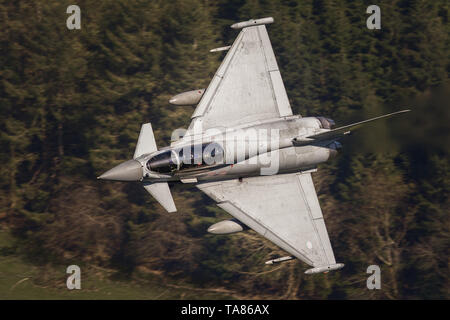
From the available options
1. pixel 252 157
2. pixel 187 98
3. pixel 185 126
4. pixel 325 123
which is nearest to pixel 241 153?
pixel 252 157

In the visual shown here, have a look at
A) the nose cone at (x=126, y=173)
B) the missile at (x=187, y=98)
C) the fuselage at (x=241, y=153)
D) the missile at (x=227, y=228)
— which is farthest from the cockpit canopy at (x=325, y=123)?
the nose cone at (x=126, y=173)

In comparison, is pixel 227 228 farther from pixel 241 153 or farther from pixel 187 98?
pixel 187 98

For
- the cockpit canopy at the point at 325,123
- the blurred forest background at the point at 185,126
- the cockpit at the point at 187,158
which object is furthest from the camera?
the blurred forest background at the point at 185,126

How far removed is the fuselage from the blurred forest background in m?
4.90

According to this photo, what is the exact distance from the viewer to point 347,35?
109ft

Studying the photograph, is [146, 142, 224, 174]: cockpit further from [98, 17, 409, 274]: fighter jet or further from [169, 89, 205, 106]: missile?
[169, 89, 205, 106]: missile

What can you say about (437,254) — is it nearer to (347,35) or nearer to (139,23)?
(347,35)

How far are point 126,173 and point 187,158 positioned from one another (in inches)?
97.5

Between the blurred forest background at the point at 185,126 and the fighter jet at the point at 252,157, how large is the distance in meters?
4.60

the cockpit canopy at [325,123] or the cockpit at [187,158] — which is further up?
the cockpit canopy at [325,123]

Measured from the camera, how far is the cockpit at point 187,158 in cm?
2422

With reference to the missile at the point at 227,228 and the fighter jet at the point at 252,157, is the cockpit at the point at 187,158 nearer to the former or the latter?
the fighter jet at the point at 252,157

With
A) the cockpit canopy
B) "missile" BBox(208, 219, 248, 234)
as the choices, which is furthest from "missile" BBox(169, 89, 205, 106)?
"missile" BBox(208, 219, 248, 234)

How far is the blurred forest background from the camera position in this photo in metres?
29.2
